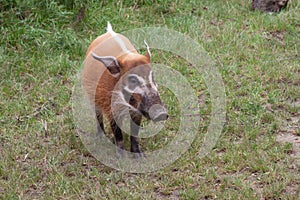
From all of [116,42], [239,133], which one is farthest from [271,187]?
[116,42]

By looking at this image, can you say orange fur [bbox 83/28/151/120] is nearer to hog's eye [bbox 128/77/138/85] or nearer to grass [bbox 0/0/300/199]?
hog's eye [bbox 128/77/138/85]

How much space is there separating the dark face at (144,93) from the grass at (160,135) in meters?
0.61

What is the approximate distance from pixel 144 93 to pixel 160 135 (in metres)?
1.02

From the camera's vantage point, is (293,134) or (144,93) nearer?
(144,93)

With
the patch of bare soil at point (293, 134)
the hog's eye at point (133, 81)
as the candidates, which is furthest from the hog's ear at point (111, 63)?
the patch of bare soil at point (293, 134)

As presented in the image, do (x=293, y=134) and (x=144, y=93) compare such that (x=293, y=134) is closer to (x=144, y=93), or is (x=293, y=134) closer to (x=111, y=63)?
(x=144, y=93)

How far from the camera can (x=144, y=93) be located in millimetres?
4250

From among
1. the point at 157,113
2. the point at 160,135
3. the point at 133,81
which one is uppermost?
the point at 133,81

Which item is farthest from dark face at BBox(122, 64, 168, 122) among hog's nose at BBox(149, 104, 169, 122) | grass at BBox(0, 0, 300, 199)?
grass at BBox(0, 0, 300, 199)

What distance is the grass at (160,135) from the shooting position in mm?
4426

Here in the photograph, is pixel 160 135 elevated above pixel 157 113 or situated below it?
below

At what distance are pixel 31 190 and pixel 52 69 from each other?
2279 mm

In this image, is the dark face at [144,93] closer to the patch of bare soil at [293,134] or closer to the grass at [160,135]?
the grass at [160,135]

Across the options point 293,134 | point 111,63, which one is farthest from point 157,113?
point 293,134
